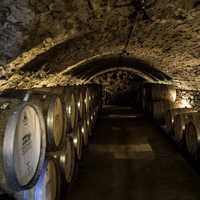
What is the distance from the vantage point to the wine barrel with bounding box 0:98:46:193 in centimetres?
161

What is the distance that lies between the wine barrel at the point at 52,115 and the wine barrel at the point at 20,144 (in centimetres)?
33

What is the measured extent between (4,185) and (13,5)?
4.97ft

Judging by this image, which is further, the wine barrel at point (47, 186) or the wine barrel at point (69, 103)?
the wine barrel at point (69, 103)

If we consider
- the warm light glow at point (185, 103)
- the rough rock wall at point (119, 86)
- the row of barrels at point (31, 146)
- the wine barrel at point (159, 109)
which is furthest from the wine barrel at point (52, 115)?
the rough rock wall at point (119, 86)

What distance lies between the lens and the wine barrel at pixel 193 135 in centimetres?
407

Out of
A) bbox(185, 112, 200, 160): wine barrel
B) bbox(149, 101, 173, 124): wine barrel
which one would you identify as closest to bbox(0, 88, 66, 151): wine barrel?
bbox(185, 112, 200, 160): wine barrel

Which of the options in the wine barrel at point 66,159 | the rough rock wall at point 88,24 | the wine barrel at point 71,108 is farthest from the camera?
the wine barrel at point 71,108

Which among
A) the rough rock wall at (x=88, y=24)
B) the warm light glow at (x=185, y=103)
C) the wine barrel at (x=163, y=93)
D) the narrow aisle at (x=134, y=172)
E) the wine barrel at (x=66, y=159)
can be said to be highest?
the rough rock wall at (x=88, y=24)

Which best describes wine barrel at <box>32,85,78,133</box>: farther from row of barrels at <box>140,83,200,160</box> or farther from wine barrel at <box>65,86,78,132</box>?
row of barrels at <box>140,83,200,160</box>

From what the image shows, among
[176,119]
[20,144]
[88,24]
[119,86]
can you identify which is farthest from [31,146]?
[119,86]

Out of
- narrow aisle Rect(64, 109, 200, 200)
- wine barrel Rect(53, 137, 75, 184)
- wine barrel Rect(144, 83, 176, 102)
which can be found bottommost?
narrow aisle Rect(64, 109, 200, 200)

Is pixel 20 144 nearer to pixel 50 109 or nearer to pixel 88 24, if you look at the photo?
pixel 50 109

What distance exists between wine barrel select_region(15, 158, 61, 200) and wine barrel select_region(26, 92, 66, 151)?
0.66ft

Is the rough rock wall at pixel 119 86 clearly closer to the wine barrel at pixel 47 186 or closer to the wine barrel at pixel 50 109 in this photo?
the wine barrel at pixel 50 109
